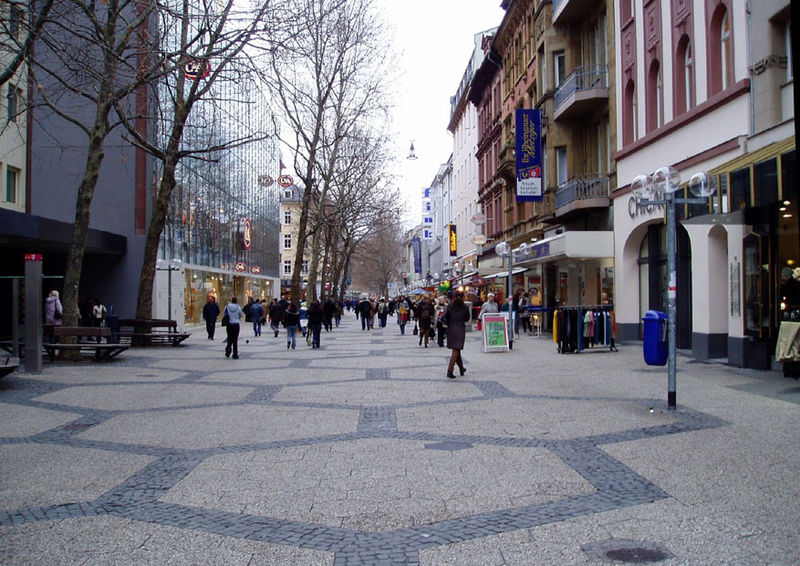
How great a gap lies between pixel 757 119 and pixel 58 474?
534 inches

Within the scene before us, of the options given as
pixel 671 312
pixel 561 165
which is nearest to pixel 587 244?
pixel 561 165

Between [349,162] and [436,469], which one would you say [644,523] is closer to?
[436,469]

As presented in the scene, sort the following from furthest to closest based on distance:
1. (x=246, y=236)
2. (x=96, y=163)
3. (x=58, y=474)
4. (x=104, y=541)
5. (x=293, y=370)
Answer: (x=246, y=236) → (x=96, y=163) → (x=293, y=370) → (x=58, y=474) → (x=104, y=541)

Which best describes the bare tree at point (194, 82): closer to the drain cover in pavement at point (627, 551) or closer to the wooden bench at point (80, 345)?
the wooden bench at point (80, 345)

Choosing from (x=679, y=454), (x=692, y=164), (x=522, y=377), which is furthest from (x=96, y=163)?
(x=679, y=454)

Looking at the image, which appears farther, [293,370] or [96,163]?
[96,163]

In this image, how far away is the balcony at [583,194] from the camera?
23.9 metres

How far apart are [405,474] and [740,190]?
9892mm

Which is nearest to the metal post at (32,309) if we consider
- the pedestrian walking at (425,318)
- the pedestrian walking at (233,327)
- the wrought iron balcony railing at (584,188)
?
the pedestrian walking at (233,327)

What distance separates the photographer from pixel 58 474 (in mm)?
6625

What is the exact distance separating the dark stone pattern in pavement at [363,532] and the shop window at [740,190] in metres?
5.78

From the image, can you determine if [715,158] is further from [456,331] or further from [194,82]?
[194,82]

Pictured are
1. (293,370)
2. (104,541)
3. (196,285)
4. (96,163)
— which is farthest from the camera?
(196,285)

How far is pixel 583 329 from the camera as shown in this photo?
19.3 metres
